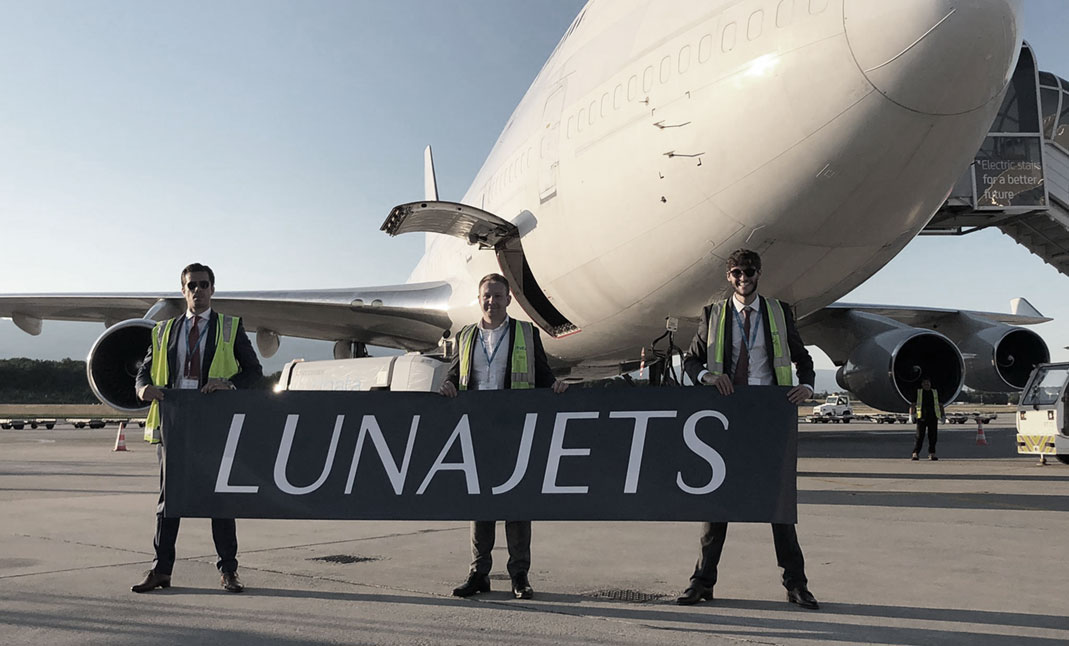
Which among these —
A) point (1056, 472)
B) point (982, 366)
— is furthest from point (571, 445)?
point (982, 366)

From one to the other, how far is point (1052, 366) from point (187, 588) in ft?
41.0

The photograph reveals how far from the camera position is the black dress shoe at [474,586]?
3764mm

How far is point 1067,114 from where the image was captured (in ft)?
58.1

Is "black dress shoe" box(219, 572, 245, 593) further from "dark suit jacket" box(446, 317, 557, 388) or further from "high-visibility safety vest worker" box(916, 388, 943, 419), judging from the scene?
"high-visibility safety vest worker" box(916, 388, 943, 419)

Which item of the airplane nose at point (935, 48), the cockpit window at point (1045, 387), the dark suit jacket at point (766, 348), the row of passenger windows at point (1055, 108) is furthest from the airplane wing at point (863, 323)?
the dark suit jacket at point (766, 348)

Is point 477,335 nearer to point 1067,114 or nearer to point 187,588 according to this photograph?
point 187,588

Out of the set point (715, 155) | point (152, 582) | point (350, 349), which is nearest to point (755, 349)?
point (715, 155)

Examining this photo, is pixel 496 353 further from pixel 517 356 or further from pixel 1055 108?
pixel 1055 108

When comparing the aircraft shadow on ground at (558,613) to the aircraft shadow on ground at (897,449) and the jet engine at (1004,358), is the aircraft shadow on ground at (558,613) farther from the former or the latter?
the jet engine at (1004,358)

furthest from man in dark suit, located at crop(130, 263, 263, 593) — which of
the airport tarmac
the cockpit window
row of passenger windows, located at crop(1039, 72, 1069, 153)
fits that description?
row of passenger windows, located at crop(1039, 72, 1069, 153)

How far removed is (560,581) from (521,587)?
0.41 meters

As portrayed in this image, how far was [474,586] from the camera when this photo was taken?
12.5 feet

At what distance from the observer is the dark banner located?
3.93 meters

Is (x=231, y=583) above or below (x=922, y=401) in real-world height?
below
